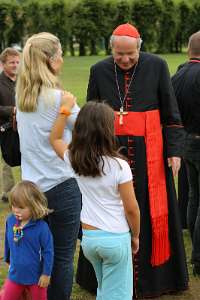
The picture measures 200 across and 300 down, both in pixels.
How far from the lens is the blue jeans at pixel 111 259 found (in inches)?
124

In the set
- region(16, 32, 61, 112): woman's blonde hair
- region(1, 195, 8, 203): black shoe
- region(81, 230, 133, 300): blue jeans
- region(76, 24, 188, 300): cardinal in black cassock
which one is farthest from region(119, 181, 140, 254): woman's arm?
region(1, 195, 8, 203): black shoe

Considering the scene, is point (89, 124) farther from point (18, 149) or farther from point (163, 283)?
point (163, 283)

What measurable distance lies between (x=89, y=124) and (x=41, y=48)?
1.99 ft

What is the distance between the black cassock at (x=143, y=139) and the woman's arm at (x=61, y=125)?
105 cm

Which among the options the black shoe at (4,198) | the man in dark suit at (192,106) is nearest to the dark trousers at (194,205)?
the man in dark suit at (192,106)

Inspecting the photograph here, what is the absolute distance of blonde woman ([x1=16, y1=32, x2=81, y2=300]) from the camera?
337cm

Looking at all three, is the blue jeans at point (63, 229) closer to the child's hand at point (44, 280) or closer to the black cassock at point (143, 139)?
the child's hand at point (44, 280)

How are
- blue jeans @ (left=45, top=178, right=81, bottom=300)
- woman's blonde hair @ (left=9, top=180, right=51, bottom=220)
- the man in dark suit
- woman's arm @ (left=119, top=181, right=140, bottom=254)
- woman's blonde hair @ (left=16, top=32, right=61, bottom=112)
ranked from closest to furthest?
woman's arm @ (left=119, top=181, right=140, bottom=254), woman's blonde hair @ (left=16, top=32, right=61, bottom=112), woman's blonde hair @ (left=9, top=180, right=51, bottom=220), blue jeans @ (left=45, top=178, right=81, bottom=300), the man in dark suit

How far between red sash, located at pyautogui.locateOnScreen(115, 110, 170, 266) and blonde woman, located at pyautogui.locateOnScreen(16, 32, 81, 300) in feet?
2.95

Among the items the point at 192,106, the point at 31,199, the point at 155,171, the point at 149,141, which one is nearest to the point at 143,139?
the point at 149,141

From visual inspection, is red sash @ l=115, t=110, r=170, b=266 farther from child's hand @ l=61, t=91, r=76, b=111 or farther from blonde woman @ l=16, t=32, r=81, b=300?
child's hand @ l=61, t=91, r=76, b=111

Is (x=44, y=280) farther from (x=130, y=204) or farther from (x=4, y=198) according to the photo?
(x=4, y=198)

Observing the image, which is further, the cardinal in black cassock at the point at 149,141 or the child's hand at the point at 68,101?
the cardinal in black cassock at the point at 149,141

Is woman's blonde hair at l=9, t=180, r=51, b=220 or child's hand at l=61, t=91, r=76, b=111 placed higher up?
child's hand at l=61, t=91, r=76, b=111
